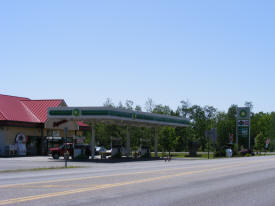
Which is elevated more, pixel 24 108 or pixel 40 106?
pixel 40 106

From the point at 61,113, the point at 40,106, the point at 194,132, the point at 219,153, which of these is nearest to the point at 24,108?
the point at 40,106

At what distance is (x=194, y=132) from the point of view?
10844cm

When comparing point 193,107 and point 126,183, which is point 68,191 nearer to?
point 126,183

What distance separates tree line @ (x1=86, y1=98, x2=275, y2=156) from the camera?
7400 cm

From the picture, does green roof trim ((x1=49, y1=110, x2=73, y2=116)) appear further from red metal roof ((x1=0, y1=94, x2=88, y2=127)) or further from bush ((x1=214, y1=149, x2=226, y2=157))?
bush ((x1=214, y1=149, x2=226, y2=157))

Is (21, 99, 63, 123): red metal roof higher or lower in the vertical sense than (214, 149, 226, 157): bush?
higher

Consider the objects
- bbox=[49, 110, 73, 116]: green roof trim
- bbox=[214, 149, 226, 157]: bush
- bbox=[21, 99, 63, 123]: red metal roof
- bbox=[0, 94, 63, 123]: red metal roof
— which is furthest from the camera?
bbox=[214, 149, 226, 157]: bush

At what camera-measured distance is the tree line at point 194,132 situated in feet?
243

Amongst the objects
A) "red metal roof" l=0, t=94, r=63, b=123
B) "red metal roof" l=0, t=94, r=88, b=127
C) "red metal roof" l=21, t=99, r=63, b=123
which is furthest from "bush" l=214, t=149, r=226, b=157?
"red metal roof" l=0, t=94, r=63, b=123

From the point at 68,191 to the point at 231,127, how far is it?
99276mm

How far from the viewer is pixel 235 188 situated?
16.8 meters

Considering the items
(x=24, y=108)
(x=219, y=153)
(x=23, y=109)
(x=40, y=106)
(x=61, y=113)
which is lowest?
(x=219, y=153)

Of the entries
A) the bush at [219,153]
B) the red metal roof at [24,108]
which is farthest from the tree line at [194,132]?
the red metal roof at [24,108]

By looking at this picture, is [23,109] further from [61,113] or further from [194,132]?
[194,132]
